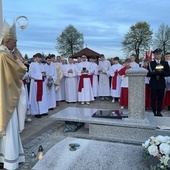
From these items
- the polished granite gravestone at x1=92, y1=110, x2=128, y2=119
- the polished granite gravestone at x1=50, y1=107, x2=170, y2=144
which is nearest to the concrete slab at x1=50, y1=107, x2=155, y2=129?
the polished granite gravestone at x1=50, y1=107, x2=170, y2=144

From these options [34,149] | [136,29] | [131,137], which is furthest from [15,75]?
[136,29]

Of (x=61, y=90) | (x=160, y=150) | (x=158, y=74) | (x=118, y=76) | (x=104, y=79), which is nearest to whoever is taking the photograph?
(x=160, y=150)

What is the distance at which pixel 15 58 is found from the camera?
13.5ft

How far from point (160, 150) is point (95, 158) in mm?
870

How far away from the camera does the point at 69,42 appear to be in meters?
33.7

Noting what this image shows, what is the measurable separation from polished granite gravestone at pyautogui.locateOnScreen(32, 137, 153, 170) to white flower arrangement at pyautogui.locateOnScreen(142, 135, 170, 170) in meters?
0.28

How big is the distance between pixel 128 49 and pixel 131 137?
85.8ft

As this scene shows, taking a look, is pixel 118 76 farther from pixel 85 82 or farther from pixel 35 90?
pixel 35 90

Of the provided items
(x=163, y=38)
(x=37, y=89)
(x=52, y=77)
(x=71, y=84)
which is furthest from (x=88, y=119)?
(x=163, y=38)

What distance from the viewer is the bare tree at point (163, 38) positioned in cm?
2880

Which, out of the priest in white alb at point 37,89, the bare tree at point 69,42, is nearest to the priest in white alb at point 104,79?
the priest in white alb at point 37,89

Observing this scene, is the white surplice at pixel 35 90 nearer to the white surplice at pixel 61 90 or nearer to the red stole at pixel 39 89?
the red stole at pixel 39 89

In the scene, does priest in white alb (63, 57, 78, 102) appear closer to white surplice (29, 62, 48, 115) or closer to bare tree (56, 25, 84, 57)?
white surplice (29, 62, 48, 115)

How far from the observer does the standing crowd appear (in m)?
3.81
